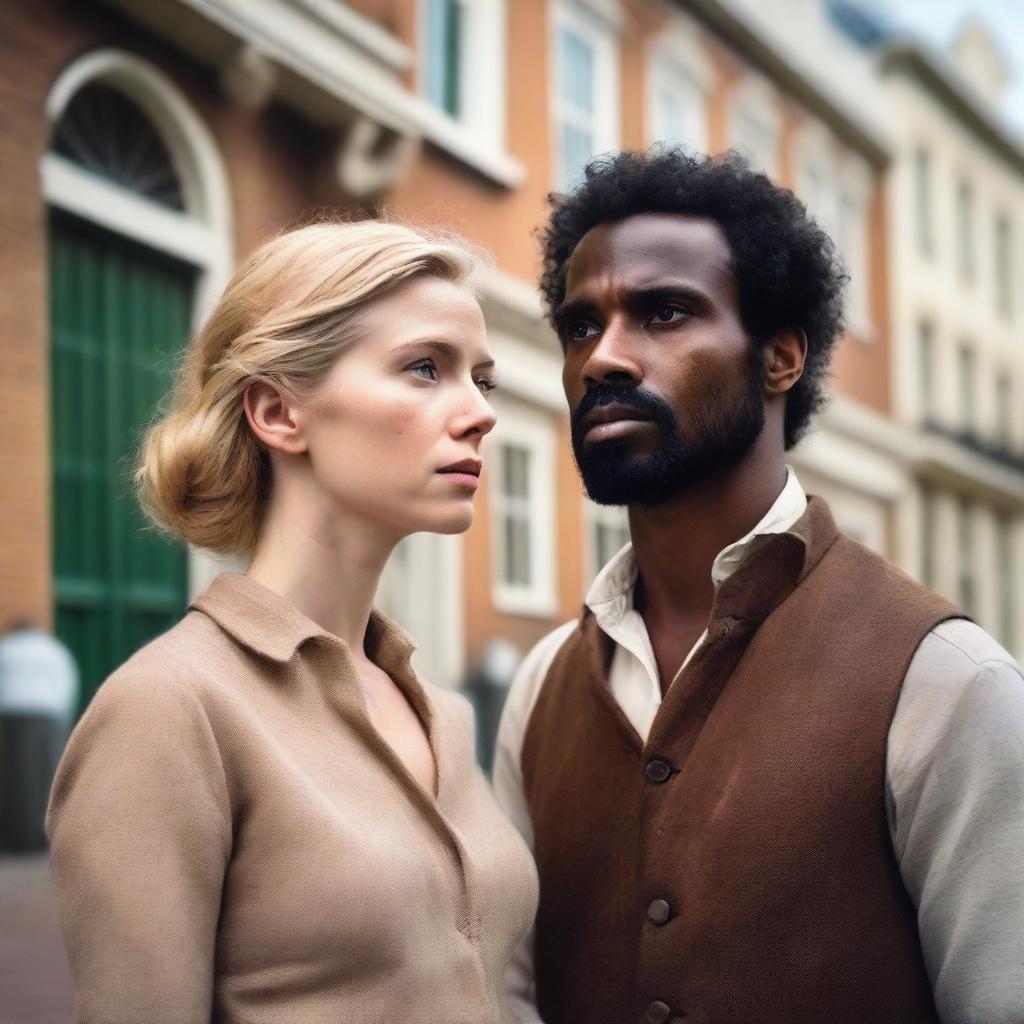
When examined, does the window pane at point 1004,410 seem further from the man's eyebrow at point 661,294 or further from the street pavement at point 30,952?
the man's eyebrow at point 661,294

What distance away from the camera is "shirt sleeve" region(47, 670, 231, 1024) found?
1842 mm

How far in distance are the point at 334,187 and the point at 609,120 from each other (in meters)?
4.54

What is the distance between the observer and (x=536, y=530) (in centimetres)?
1206

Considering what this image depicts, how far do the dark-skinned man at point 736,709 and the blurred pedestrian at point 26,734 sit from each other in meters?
4.37

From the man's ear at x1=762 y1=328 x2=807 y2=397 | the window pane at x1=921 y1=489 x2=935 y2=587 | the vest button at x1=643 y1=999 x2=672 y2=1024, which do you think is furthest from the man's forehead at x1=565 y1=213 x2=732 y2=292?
the window pane at x1=921 y1=489 x2=935 y2=587

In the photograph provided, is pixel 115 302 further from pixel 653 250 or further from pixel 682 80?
pixel 682 80

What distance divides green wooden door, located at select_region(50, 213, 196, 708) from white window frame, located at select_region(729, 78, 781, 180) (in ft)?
29.7

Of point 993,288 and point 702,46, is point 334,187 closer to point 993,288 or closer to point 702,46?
point 702,46

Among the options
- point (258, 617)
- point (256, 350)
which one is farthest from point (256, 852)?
point (256, 350)

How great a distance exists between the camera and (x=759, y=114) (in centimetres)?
1659

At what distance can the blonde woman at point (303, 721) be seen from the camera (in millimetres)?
1882

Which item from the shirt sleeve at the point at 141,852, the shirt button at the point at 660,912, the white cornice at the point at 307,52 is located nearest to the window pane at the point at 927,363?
the white cornice at the point at 307,52

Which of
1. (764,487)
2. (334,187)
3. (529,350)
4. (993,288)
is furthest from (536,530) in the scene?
(993,288)

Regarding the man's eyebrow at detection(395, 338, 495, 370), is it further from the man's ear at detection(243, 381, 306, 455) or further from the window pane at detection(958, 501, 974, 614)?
the window pane at detection(958, 501, 974, 614)
